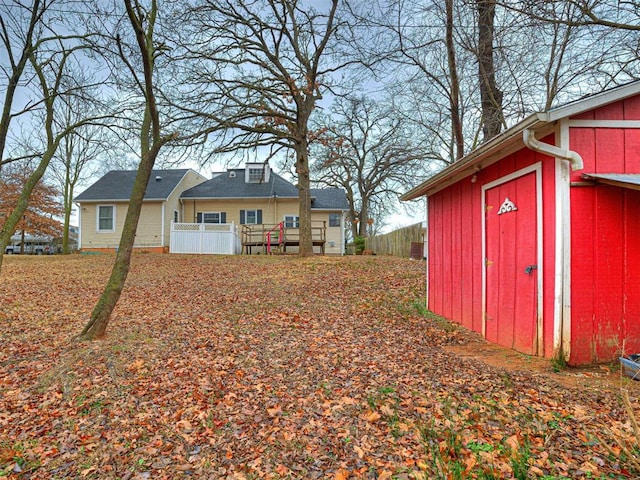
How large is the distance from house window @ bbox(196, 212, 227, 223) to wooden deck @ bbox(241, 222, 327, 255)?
5.59 ft

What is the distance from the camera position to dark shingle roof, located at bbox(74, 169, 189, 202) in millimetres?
19225

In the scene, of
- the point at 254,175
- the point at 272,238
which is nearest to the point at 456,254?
the point at 272,238

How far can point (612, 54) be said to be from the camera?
6367 mm

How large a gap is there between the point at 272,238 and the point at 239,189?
4.05 metres

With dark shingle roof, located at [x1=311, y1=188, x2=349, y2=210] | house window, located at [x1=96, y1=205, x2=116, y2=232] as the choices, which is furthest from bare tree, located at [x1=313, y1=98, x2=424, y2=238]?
house window, located at [x1=96, y1=205, x2=116, y2=232]

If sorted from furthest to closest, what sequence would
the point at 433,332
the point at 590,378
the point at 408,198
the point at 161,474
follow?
the point at 408,198
the point at 433,332
the point at 590,378
the point at 161,474

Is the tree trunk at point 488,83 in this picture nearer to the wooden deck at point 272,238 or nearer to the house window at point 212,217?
the wooden deck at point 272,238

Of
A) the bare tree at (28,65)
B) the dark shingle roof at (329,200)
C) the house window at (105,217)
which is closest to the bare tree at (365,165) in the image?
the dark shingle roof at (329,200)

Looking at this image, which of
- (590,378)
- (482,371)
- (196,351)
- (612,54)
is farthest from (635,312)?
(196,351)

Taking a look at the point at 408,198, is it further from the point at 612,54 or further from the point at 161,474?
the point at 161,474

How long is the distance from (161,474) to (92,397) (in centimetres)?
162

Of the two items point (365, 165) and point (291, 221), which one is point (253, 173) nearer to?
point (291, 221)

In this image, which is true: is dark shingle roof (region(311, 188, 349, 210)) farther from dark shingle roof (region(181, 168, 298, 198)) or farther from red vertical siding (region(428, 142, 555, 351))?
red vertical siding (region(428, 142, 555, 351))

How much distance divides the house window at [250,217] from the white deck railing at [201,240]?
2.79 m
